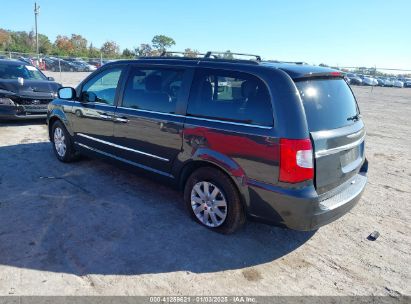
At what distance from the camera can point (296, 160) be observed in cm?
281

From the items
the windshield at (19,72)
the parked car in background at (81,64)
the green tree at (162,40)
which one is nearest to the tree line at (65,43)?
the green tree at (162,40)

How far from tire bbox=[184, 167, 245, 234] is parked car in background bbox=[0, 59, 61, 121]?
6179 millimetres

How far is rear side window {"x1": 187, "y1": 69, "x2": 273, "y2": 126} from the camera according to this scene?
9.92 feet

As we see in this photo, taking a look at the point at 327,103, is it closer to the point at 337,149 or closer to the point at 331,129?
the point at 331,129

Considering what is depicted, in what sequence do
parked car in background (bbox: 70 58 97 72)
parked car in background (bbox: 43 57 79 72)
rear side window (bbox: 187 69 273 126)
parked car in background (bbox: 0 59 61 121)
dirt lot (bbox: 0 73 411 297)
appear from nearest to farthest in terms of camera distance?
dirt lot (bbox: 0 73 411 297) → rear side window (bbox: 187 69 273 126) → parked car in background (bbox: 0 59 61 121) → parked car in background (bbox: 43 57 79 72) → parked car in background (bbox: 70 58 97 72)

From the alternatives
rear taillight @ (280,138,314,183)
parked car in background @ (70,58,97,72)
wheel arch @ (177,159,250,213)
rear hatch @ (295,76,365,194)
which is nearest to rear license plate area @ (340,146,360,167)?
rear hatch @ (295,76,365,194)

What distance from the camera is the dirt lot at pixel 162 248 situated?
279cm

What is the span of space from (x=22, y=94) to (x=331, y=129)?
25.1 ft

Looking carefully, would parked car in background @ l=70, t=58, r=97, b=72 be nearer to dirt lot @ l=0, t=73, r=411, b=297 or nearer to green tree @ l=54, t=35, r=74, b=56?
dirt lot @ l=0, t=73, r=411, b=297

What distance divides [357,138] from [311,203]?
3.46 feet

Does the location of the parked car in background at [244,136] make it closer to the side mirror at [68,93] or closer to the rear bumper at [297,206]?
the rear bumper at [297,206]

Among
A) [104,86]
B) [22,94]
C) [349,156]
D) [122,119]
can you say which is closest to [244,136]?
[349,156]

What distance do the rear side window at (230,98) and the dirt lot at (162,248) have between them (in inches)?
51.3

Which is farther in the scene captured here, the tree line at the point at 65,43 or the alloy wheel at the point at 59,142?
the tree line at the point at 65,43
